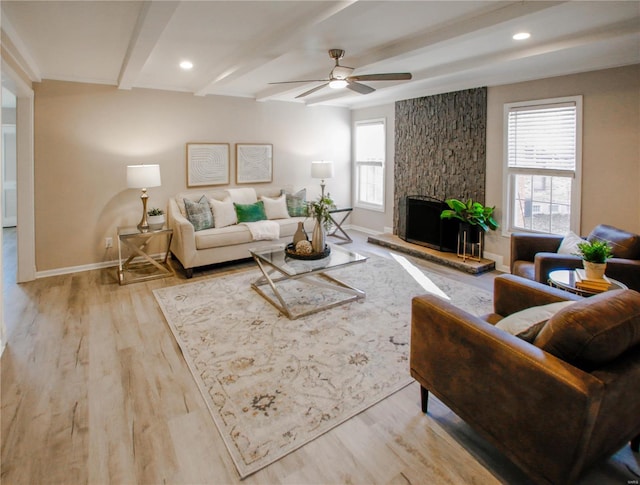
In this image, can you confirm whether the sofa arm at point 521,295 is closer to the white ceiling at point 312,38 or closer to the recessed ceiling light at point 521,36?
the white ceiling at point 312,38

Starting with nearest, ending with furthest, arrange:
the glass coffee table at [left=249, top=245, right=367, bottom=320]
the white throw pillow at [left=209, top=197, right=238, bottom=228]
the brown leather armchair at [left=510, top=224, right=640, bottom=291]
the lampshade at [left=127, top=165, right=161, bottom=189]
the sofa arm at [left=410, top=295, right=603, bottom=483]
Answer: the sofa arm at [left=410, top=295, right=603, bottom=483]
the brown leather armchair at [left=510, top=224, right=640, bottom=291]
the glass coffee table at [left=249, top=245, right=367, bottom=320]
the lampshade at [left=127, top=165, right=161, bottom=189]
the white throw pillow at [left=209, top=197, right=238, bottom=228]

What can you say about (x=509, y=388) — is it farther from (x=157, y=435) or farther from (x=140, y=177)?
(x=140, y=177)

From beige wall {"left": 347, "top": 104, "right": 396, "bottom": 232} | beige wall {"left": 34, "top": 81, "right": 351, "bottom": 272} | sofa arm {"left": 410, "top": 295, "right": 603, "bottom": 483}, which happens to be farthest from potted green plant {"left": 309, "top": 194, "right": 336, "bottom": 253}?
beige wall {"left": 347, "top": 104, "right": 396, "bottom": 232}

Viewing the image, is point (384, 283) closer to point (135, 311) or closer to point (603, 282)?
point (603, 282)

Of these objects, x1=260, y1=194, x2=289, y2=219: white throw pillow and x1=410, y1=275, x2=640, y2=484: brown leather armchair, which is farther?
x1=260, y1=194, x2=289, y2=219: white throw pillow

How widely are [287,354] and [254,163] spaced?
403 cm

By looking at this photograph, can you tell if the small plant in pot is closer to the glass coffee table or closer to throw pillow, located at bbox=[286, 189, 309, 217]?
the glass coffee table

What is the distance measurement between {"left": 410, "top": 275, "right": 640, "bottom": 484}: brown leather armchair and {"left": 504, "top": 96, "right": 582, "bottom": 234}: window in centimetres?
303

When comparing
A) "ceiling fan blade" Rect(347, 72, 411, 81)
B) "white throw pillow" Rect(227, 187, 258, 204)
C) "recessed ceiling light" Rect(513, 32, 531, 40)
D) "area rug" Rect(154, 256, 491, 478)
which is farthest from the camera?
"white throw pillow" Rect(227, 187, 258, 204)

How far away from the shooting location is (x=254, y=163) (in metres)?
6.20

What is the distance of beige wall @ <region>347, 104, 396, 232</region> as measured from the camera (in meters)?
6.45

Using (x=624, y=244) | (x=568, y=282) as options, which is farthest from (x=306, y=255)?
(x=624, y=244)

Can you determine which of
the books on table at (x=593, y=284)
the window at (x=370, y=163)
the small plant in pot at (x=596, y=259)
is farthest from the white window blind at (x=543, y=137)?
the window at (x=370, y=163)

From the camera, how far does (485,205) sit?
5070 millimetres
